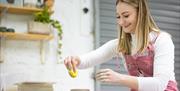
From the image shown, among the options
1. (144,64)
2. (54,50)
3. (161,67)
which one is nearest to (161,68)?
(161,67)

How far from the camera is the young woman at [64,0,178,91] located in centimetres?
133

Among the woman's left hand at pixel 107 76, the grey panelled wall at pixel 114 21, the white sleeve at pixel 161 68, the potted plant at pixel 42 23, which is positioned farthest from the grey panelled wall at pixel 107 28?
the woman's left hand at pixel 107 76

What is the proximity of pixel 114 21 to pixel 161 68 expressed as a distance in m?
1.63

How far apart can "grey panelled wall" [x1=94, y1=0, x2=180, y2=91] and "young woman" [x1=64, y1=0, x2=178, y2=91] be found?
1220 millimetres

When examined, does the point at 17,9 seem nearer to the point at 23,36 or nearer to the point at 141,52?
the point at 23,36

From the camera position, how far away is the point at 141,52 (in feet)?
4.91

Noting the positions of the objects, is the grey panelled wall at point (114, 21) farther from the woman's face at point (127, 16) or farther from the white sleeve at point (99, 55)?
the woman's face at point (127, 16)

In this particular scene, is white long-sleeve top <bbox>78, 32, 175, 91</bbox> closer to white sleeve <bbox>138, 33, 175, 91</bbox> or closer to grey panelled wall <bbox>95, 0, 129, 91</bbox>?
white sleeve <bbox>138, 33, 175, 91</bbox>

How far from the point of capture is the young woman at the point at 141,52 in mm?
1331

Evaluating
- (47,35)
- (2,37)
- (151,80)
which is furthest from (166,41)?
(2,37)

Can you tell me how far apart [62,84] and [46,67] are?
0.20m

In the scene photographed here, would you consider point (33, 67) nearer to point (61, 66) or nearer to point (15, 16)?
point (61, 66)

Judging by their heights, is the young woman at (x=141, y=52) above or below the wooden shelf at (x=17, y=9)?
below

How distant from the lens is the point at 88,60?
1613 mm
